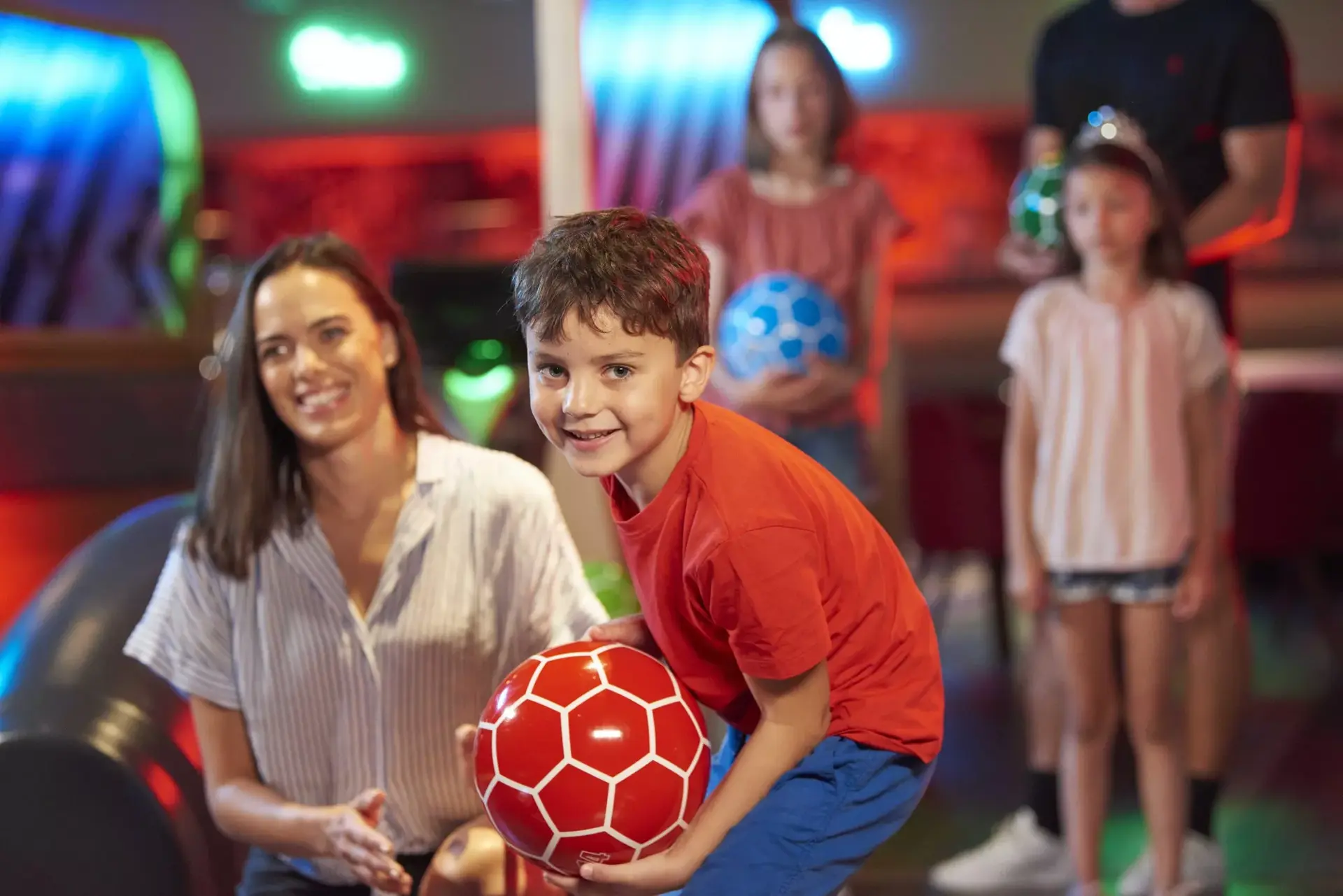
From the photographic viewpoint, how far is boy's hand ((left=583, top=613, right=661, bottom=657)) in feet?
6.10

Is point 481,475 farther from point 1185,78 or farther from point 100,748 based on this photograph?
point 1185,78

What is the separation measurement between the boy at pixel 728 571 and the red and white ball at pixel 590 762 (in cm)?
4

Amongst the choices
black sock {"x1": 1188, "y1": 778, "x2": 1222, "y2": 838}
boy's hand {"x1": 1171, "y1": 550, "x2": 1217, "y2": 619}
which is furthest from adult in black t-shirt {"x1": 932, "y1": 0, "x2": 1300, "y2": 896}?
boy's hand {"x1": 1171, "y1": 550, "x2": 1217, "y2": 619}

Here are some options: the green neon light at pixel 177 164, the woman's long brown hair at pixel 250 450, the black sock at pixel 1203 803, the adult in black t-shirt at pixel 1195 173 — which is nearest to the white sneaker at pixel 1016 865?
the adult in black t-shirt at pixel 1195 173

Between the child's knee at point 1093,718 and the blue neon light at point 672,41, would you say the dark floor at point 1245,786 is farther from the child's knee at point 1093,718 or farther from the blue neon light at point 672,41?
the blue neon light at point 672,41

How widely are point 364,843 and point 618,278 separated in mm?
851

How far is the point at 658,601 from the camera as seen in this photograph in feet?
5.64

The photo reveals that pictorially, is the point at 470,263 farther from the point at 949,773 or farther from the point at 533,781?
the point at 533,781

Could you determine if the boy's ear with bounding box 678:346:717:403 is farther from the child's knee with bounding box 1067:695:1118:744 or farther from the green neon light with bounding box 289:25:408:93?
the green neon light with bounding box 289:25:408:93

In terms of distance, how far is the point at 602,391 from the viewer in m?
1.60

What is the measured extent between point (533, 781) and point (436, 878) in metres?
0.46

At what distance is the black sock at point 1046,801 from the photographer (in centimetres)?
328

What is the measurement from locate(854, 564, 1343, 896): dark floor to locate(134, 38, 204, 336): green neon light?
282 cm

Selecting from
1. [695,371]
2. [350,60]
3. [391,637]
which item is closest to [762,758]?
[695,371]
